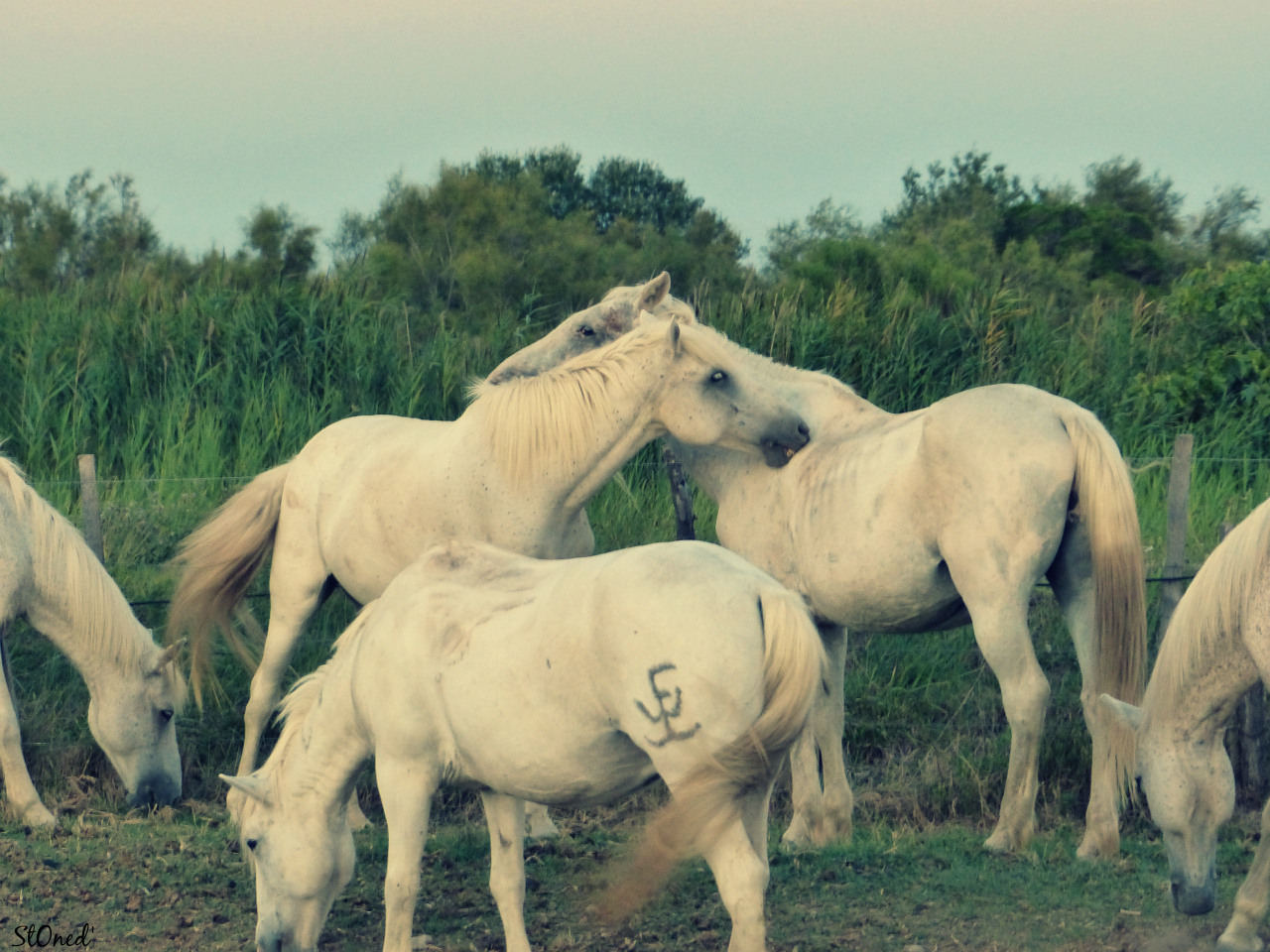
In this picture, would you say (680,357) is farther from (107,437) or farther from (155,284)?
(155,284)

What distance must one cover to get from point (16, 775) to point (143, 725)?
0.58 metres

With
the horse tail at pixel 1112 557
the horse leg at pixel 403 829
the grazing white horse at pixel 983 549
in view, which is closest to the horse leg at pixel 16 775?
the horse leg at pixel 403 829

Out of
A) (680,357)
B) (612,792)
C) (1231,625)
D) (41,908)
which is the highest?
(680,357)

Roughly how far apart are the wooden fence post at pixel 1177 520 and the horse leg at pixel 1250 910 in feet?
7.54

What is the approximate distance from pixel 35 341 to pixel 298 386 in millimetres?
1833

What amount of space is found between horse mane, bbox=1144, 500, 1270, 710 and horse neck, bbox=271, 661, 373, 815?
253cm

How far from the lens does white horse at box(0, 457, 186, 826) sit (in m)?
6.36

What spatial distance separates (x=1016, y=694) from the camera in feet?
17.2

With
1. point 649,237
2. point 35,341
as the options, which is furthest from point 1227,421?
point 649,237

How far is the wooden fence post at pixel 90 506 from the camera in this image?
7.00m

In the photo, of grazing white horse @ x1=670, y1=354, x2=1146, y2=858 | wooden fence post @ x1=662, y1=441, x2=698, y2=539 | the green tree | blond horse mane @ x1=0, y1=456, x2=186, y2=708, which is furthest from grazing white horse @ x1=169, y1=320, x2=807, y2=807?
the green tree

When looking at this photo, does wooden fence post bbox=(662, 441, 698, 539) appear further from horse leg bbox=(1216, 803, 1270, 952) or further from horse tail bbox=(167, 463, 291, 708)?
horse leg bbox=(1216, 803, 1270, 952)

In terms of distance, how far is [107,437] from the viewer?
9172 mm

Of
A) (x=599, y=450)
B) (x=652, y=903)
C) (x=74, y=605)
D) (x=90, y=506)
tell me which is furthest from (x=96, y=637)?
(x=652, y=903)
